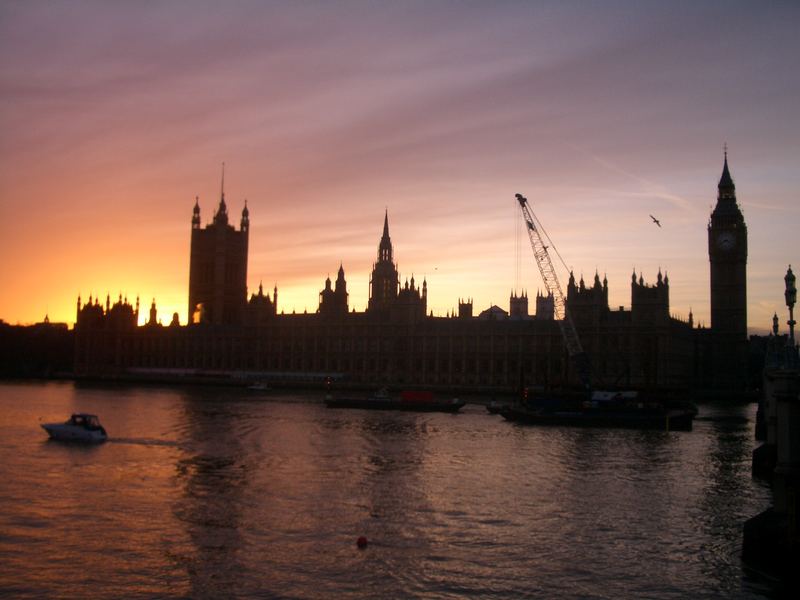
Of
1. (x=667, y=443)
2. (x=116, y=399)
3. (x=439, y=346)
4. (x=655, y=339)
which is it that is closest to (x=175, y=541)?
(x=667, y=443)

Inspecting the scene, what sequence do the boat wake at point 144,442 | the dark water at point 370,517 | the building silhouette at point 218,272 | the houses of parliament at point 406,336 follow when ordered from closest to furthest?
the dark water at point 370,517
the boat wake at point 144,442
the houses of parliament at point 406,336
the building silhouette at point 218,272

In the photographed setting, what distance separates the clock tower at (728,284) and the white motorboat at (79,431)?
11026 centimetres

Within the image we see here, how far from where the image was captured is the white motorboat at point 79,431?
50.2 metres

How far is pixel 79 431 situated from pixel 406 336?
80.2 metres

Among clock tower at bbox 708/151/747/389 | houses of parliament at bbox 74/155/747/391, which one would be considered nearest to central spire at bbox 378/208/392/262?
houses of parliament at bbox 74/155/747/391

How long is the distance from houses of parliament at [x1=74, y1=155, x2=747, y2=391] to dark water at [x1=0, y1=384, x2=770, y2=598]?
48683 mm

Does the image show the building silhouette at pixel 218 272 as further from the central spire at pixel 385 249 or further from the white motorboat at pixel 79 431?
the white motorboat at pixel 79 431

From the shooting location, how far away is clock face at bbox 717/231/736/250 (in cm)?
14512

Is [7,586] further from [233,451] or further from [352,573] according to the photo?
[233,451]

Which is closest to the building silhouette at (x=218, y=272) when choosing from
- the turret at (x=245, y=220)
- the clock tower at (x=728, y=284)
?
the turret at (x=245, y=220)

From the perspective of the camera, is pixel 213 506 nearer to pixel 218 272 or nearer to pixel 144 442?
pixel 144 442

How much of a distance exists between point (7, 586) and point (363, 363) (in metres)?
109

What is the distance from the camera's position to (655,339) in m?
108

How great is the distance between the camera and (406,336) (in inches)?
5044
